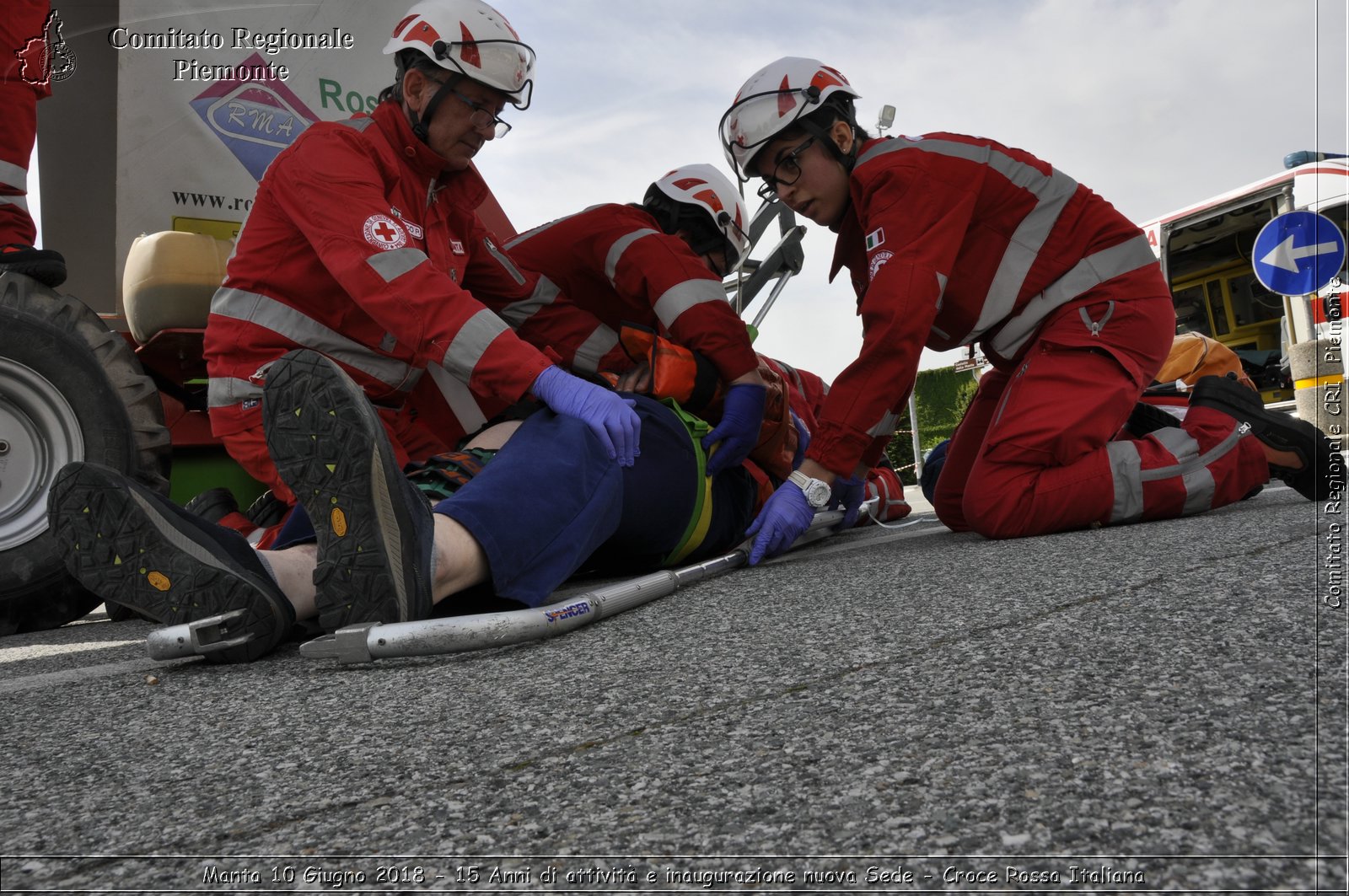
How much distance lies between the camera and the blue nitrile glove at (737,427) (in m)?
2.57

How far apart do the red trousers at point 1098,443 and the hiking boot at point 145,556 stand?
71.8 inches

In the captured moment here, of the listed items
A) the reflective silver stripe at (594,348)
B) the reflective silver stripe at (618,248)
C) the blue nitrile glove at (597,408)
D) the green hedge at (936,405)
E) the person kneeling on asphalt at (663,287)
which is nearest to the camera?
the blue nitrile glove at (597,408)

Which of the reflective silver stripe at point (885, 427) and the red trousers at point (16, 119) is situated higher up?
the red trousers at point (16, 119)

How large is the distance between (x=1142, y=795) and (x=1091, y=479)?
6.15 ft

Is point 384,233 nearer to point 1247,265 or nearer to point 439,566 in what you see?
point 439,566

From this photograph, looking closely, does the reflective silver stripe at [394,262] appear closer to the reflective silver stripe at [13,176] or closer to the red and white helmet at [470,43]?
the red and white helmet at [470,43]

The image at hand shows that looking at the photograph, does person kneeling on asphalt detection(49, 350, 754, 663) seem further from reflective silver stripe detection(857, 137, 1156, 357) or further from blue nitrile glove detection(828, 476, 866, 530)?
blue nitrile glove detection(828, 476, 866, 530)

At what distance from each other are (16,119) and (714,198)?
2.20 metres

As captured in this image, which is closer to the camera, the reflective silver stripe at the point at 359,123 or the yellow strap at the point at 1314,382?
the reflective silver stripe at the point at 359,123

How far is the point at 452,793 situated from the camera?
2.68 ft

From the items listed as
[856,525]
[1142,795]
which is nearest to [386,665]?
[1142,795]

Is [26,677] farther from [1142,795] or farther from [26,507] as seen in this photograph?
[1142,795]

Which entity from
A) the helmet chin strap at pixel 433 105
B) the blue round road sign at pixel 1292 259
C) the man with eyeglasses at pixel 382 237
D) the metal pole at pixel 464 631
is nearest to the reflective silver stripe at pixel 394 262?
the man with eyeglasses at pixel 382 237

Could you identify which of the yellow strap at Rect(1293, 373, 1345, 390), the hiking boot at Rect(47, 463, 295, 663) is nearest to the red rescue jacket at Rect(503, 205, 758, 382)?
the hiking boot at Rect(47, 463, 295, 663)
